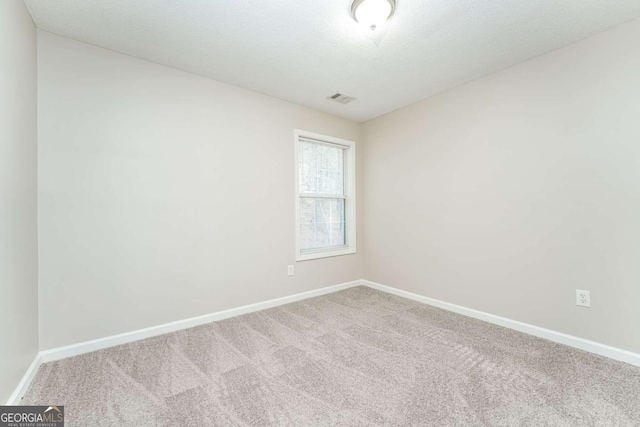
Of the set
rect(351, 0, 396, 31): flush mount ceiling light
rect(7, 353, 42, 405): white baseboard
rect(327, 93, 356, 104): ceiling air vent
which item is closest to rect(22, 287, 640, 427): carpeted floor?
rect(7, 353, 42, 405): white baseboard

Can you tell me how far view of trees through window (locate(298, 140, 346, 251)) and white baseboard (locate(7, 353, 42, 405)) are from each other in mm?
2482

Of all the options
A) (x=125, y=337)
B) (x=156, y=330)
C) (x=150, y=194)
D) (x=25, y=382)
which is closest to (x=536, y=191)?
(x=150, y=194)

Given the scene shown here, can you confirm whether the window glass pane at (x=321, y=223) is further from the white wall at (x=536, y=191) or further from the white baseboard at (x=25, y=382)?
the white baseboard at (x=25, y=382)

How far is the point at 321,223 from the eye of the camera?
3.83 metres

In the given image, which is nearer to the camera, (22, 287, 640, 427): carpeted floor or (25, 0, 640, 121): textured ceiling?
(22, 287, 640, 427): carpeted floor

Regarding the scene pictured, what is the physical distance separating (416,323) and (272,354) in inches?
57.4

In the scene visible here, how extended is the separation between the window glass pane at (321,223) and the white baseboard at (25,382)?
248 centimetres

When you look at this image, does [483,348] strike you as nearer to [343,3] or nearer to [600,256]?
[600,256]

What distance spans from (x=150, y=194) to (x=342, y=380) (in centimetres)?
220

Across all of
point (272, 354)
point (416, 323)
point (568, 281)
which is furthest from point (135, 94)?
point (568, 281)

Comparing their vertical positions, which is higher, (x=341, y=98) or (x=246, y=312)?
(x=341, y=98)

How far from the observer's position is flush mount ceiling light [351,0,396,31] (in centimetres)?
175

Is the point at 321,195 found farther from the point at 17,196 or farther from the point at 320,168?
the point at 17,196

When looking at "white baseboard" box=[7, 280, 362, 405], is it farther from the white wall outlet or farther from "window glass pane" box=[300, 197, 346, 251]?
the white wall outlet
